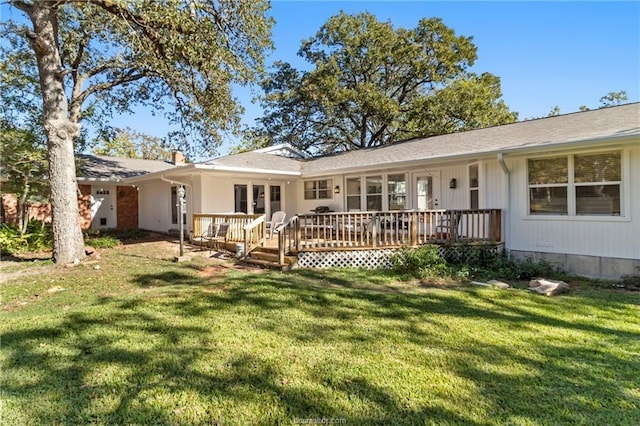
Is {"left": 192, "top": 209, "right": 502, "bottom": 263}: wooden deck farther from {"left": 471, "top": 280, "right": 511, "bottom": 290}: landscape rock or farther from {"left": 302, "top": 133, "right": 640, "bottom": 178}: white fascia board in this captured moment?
{"left": 471, "top": 280, "right": 511, "bottom": 290}: landscape rock

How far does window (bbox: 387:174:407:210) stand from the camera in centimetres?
1138

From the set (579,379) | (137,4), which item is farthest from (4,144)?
(579,379)

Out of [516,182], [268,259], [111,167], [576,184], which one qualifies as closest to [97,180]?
[111,167]

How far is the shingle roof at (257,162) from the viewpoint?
11968 mm

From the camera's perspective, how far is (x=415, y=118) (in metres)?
21.4

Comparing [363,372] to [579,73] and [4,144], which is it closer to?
[579,73]

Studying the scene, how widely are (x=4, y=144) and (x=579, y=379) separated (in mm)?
15703

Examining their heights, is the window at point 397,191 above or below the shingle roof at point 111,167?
below

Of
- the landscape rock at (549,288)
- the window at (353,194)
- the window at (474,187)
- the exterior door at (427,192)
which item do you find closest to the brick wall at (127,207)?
the window at (353,194)

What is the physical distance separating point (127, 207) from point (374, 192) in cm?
1302

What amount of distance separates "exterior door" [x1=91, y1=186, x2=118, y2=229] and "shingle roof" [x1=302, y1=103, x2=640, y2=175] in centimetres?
1094

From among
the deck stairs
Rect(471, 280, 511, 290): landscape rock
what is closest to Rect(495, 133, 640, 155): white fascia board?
Rect(471, 280, 511, 290): landscape rock

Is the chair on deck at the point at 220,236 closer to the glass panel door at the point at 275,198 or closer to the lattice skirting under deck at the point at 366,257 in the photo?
the lattice skirting under deck at the point at 366,257

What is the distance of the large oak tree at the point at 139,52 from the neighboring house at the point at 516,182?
2590 mm
